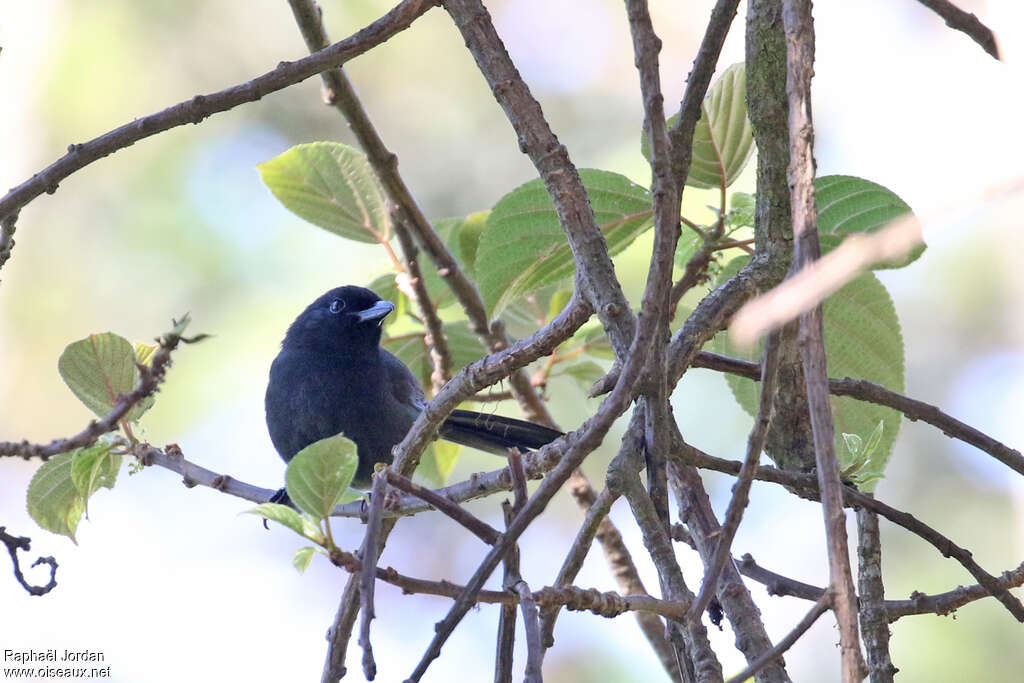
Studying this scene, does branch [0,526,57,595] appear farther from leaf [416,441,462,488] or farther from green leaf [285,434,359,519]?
leaf [416,441,462,488]

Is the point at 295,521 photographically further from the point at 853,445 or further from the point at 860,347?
the point at 860,347

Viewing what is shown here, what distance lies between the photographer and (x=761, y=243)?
7.70 ft

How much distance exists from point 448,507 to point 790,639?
1.65 feet

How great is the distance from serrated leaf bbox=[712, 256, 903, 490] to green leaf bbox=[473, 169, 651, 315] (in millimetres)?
328

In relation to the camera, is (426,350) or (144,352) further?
(426,350)

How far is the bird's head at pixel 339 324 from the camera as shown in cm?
497

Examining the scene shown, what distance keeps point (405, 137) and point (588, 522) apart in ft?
32.2

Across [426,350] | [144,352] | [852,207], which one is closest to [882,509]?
[852,207]

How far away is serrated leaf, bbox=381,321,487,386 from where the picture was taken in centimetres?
407

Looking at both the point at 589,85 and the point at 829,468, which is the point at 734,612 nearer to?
the point at 829,468

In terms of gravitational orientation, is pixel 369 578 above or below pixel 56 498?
below

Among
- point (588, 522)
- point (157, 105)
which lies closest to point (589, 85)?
point (157, 105)

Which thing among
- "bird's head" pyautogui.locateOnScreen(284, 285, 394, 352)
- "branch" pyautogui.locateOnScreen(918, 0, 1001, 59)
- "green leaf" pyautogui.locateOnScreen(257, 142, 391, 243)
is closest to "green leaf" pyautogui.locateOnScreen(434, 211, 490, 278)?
"green leaf" pyautogui.locateOnScreen(257, 142, 391, 243)

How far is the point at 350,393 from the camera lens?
475 centimetres
